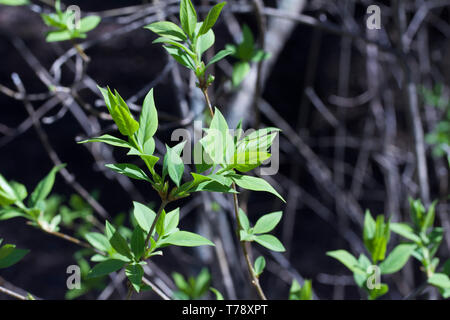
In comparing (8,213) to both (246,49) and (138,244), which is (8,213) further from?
(246,49)

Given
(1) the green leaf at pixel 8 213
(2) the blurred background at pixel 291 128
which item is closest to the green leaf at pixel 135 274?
(1) the green leaf at pixel 8 213

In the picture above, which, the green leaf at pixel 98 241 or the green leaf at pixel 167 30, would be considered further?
the green leaf at pixel 98 241

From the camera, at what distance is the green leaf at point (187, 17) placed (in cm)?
44

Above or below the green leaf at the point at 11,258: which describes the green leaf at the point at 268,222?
above

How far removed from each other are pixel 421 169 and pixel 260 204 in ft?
4.41

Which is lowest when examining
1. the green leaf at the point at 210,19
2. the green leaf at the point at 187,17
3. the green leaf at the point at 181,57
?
the green leaf at the point at 181,57

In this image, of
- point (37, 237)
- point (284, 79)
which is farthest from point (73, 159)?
point (284, 79)

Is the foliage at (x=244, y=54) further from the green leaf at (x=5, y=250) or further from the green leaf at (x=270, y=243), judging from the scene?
the green leaf at (x=5, y=250)

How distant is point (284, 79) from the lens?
7.54ft

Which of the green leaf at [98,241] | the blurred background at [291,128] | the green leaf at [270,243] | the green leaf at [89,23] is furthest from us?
the blurred background at [291,128]

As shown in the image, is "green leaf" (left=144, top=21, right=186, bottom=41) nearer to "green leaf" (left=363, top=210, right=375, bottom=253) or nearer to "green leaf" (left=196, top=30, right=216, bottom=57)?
"green leaf" (left=196, top=30, right=216, bottom=57)

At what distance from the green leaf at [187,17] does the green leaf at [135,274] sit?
0.27m

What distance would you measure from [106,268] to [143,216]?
0.23 ft

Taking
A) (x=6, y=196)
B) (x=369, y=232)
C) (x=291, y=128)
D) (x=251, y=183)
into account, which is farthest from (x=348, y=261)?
(x=291, y=128)
